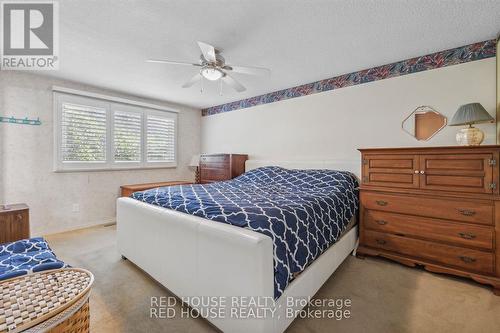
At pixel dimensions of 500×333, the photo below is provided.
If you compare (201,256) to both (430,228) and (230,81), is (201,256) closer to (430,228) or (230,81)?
(230,81)

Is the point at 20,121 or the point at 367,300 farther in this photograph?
the point at 20,121

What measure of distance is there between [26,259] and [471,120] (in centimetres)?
368

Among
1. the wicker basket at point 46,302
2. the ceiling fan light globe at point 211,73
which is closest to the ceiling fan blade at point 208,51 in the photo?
the ceiling fan light globe at point 211,73

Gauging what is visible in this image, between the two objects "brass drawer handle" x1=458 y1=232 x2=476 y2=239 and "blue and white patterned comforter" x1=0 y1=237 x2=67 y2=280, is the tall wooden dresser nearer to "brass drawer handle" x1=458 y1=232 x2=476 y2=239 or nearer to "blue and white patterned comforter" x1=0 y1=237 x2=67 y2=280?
"brass drawer handle" x1=458 y1=232 x2=476 y2=239

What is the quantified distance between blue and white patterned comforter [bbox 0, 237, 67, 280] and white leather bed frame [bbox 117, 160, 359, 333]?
0.63m

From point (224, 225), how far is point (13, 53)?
3096 mm

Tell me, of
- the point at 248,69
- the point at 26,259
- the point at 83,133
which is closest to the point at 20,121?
the point at 83,133

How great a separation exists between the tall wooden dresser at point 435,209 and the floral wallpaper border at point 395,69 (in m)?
1.11

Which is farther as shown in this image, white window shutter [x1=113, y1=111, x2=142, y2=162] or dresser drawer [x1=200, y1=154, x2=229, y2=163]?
dresser drawer [x1=200, y1=154, x2=229, y2=163]

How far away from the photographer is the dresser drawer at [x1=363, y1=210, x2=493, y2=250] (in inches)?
76.5

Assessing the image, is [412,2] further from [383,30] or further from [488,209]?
[488,209]

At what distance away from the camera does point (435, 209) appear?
2131 millimetres

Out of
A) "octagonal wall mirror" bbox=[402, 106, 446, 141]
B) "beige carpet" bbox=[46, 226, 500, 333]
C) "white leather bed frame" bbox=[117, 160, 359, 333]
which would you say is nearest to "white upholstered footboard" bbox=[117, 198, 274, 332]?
"white leather bed frame" bbox=[117, 160, 359, 333]

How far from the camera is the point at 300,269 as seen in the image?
1.46 meters
